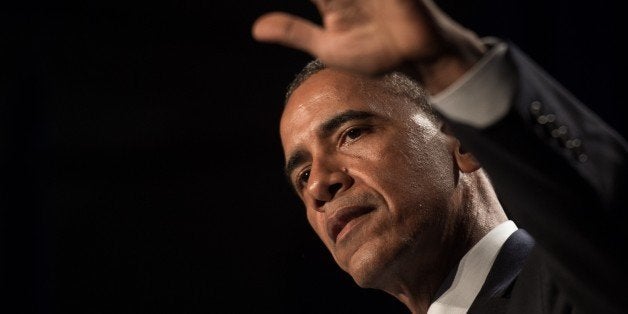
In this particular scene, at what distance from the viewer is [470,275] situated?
149 centimetres

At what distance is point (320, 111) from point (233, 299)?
3.37 ft

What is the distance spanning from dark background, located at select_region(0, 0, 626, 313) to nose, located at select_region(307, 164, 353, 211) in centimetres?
91

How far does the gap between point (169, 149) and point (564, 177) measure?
198cm

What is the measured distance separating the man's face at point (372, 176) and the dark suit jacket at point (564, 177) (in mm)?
665

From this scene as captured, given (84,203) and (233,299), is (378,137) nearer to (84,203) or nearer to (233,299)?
(233,299)

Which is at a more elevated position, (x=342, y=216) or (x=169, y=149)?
(x=342, y=216)

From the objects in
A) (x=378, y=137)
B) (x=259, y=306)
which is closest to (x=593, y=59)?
(x=378, y=137)

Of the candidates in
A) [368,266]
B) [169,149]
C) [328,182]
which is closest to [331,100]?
[328,182]

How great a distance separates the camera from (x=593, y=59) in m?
2.40

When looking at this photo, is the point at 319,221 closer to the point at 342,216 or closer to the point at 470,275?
the point at 342,216

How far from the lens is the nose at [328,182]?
Answer: 61.9 inches

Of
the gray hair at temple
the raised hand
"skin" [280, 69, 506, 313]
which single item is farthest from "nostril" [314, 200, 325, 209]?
the raised hand

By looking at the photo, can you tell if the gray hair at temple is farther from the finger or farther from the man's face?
the finger

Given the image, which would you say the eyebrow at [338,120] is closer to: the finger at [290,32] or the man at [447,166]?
the man at [447,166]
